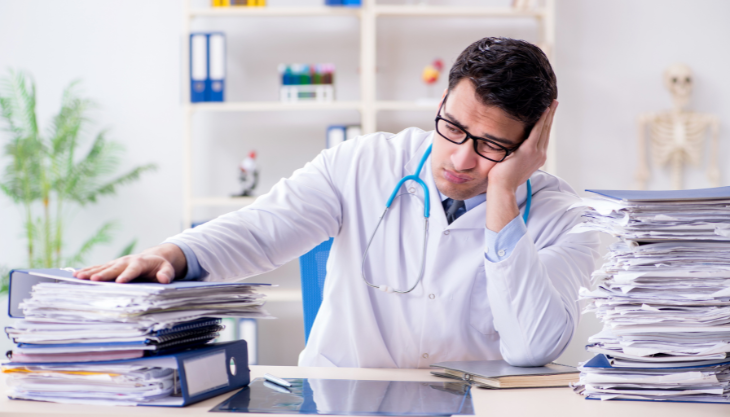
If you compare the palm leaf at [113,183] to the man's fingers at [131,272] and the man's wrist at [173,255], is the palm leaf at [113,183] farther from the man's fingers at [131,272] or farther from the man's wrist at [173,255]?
the man's fingers at [131,272]

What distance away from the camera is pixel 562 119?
11.0ft

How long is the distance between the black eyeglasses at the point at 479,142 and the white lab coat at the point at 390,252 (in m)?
0.15

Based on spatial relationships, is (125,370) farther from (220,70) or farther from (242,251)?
(220,70)

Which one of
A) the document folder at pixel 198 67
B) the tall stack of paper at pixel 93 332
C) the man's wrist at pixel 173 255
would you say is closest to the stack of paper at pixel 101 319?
the tall stack of paper at pixel 93 332

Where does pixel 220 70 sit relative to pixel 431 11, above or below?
below

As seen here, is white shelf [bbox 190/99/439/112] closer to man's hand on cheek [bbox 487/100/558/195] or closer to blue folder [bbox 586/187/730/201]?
man's hand on cheek [bbox 487/100/558/195]

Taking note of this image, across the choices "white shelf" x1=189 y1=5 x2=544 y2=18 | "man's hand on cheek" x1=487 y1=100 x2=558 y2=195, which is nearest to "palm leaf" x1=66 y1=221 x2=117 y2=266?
"white shelf" x1=189 y1=5 x2=544 y2=18

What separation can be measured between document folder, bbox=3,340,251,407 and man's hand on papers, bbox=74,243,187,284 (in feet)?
0.38

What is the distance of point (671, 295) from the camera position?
2.72 feet

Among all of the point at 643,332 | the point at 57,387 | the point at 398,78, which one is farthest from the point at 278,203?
the point at 398,78

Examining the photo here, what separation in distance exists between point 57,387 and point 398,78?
2.78 m

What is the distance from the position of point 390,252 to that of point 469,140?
32cm

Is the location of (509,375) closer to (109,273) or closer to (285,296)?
(109,273)

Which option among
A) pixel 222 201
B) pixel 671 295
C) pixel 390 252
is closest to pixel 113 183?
pixel 222 201
